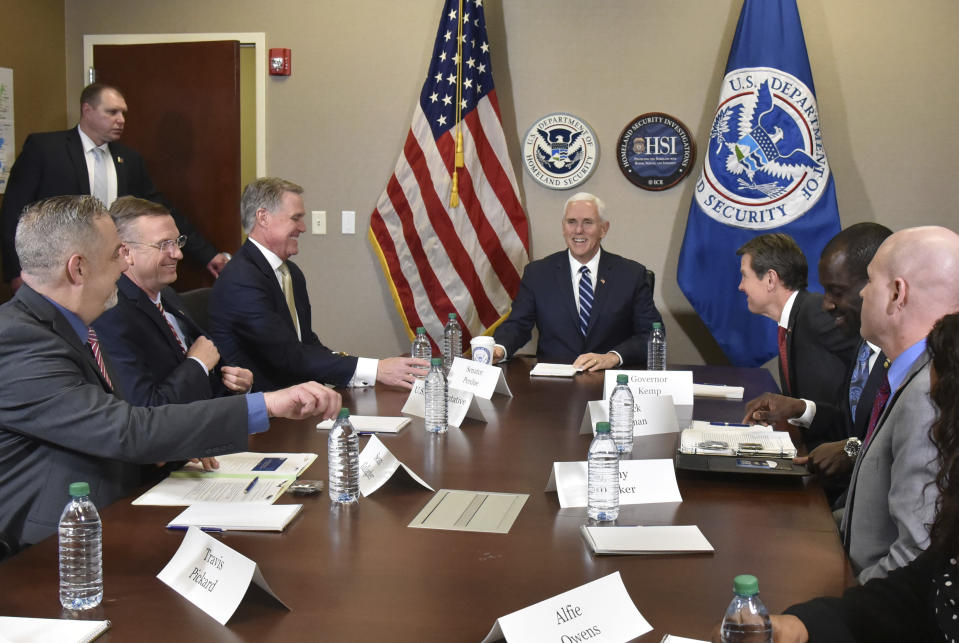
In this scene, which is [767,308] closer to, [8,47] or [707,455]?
[707,455]

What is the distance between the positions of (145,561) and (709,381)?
2.48 m

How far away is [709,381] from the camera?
3.63 metres

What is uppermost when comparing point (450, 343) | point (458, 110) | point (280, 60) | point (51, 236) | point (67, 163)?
point (280, 60)

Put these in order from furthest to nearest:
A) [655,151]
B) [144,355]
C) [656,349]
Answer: [655,151] < [656,349] < [144,355]

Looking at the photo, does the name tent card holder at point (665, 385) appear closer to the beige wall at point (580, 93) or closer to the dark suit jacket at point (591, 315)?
the dark suit jacket at point (591, 315)

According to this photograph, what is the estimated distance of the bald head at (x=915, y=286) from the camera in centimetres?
194

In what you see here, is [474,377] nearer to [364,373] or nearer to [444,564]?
[364,373]

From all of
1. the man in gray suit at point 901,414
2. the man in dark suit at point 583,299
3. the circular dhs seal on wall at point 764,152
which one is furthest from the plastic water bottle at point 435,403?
the circular dhs seal on wall at point 764,152

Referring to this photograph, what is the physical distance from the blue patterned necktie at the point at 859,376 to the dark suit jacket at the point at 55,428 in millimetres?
1916

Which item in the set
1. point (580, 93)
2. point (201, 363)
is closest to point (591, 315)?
point (580, 93)

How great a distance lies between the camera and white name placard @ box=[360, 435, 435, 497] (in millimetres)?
2035

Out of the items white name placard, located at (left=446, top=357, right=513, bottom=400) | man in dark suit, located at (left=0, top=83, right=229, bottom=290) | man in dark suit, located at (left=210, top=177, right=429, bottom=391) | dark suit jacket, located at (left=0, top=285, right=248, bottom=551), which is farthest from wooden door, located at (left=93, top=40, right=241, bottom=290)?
dark suit jacket, located at (left=0, top=285, right=248, bottom=551)

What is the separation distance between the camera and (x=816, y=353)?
341cm

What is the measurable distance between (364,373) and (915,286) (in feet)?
6.49
